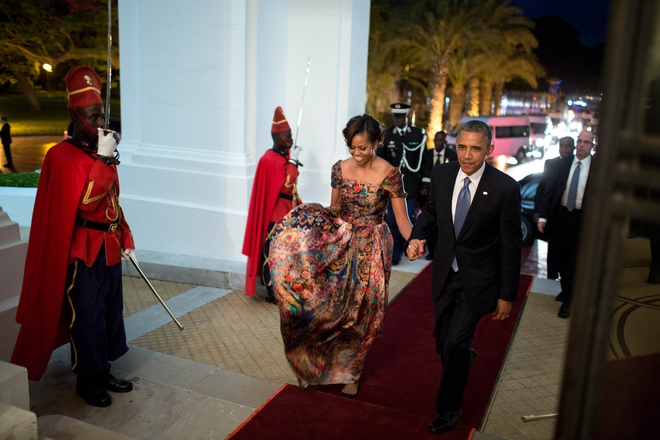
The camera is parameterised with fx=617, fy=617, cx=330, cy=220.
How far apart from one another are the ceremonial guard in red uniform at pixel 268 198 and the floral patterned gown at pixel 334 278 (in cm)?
202

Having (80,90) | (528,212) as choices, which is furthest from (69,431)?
(528,212)

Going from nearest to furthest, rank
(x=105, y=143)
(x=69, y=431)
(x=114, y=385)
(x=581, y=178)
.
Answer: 1. (x=69, y=431)
2. (x=105, y=143)
3. (x=114, y=385)
4. (x=581, y=178)

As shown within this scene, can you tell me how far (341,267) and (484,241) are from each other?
41.5 inches

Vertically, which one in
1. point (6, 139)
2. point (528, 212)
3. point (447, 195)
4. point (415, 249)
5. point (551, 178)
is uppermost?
point (447, 195)

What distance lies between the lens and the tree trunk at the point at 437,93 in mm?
28214

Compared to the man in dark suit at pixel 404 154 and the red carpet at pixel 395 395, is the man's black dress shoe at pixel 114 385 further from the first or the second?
the man in dark suit at pixel 404 154

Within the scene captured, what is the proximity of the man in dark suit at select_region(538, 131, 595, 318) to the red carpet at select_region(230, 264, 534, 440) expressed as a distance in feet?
2.27

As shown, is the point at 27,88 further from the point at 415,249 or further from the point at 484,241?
the point at 484,241

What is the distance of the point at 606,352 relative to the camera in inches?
49.7

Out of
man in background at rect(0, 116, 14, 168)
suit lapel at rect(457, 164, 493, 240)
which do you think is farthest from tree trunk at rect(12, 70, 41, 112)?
suit lapel at rect(457, 164, 493, 240)

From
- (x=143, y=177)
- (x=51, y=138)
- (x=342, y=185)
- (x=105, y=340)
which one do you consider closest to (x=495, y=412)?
(x=342, y=185)

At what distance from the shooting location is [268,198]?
21.5 ft

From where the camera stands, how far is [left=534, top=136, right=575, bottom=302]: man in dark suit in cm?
679

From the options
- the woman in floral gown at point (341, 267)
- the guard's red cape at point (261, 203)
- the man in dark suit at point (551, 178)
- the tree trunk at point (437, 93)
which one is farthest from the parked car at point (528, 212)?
the tree trunk at point (437, 93)
